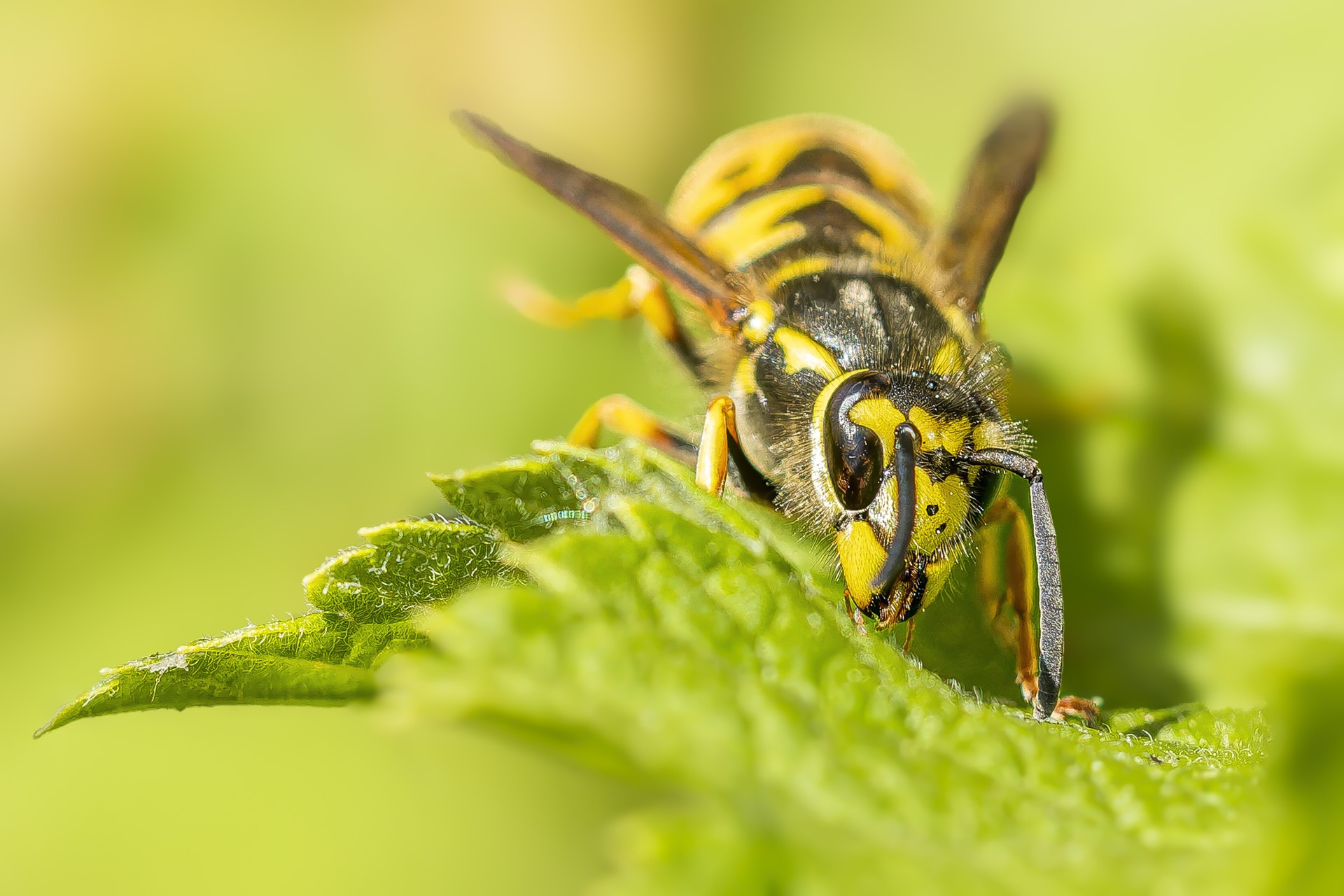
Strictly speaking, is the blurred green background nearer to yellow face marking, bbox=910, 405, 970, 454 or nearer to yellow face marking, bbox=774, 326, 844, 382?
yellow face marking, bbox=910, 405, 970, 454

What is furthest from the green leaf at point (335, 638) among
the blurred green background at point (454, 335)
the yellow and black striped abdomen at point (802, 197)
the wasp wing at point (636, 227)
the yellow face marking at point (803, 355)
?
the yellow and black striped abdomen at point (802, 197)

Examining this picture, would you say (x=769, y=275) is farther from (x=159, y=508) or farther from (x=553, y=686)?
(x=159, y=508)

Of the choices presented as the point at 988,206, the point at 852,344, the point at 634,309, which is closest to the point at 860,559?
the point at 852,344

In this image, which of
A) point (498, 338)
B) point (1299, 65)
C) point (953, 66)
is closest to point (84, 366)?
point (498, 338)

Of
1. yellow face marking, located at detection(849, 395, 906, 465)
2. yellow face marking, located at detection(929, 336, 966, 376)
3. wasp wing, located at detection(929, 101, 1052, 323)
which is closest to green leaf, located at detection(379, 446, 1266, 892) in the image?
yellow face marking, located at detection(849, 395, 906, 465)

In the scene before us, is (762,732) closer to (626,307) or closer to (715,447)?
(715,447)

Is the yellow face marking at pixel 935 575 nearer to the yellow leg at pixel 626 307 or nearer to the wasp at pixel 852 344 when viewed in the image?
the wasp at pixel 852 344

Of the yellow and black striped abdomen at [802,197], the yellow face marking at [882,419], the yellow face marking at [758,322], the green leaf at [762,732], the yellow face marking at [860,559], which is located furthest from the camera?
the yellow and black striped abdomen at [802,197]
